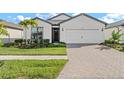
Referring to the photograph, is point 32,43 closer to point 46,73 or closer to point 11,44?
point 11,44

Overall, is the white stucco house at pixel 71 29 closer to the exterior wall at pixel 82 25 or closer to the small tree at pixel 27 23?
the exterior wall at pixel 82 25

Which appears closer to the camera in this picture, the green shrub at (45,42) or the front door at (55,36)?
the green shrub at (45,42)

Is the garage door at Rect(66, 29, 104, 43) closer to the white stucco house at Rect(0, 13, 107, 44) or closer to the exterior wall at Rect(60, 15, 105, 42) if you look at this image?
the white stucco house at Rect(0, 13, 107, 44)

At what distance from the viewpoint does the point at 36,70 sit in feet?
41.4

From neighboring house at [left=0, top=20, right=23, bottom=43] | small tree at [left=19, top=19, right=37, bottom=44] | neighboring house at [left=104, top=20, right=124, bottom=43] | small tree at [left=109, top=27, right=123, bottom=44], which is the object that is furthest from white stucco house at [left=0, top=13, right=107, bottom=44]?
neighboring house at [left=0, top=20, right=23, bottom=43]

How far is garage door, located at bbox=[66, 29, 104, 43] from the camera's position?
27.9 meters

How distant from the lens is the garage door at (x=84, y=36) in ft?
91.4

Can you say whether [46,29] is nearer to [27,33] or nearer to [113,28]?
[27,33]

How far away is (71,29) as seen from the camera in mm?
29672

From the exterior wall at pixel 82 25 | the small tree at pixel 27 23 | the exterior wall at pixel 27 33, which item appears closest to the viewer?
the small tree at pixel 27 23

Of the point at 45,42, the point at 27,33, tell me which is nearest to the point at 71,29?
the point at 45,42

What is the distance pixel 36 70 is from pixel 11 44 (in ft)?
→ 34.6

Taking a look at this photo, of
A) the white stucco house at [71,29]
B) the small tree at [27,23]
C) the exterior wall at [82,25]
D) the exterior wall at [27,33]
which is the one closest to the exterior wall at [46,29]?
the white stucco house at [71,29]
